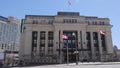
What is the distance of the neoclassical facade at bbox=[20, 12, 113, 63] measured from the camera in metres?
73.1

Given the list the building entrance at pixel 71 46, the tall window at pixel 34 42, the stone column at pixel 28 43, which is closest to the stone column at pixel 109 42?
the building entrance at pixel 71 46

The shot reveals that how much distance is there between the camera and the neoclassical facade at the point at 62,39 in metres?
73.1

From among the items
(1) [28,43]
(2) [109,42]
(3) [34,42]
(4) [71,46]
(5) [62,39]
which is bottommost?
(4) [71,46]

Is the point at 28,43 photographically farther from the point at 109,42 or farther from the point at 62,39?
the point at 109,42

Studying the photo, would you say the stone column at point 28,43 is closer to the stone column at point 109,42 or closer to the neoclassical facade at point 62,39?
the neoclassical facade at point 62,39

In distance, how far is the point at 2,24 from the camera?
98.9 metres

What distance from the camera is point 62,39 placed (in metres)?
73.6

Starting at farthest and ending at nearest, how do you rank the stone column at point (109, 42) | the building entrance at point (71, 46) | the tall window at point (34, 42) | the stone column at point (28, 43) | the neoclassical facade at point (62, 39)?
the stone column at point (109, 42) → the tall window at point (34, 42) → the stone column at point (28, 43) → the neoclassical facade at point (62, 39) → the building entrance at point (71, 46)

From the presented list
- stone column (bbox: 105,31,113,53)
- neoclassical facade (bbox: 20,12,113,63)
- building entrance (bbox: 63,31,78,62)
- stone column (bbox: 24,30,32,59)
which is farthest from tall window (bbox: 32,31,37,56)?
stone column (bbox: 105,31,113,53)

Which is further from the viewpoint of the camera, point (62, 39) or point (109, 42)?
point (109, 42)

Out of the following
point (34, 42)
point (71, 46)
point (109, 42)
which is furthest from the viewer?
point (109, 42)

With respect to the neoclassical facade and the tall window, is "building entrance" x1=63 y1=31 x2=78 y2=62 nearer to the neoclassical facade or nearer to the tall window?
the neoclassical facade

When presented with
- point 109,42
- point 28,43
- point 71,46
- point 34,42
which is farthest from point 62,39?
point 109,42

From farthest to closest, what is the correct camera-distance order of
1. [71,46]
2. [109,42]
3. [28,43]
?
[109,42], [28,43], [71,46]
